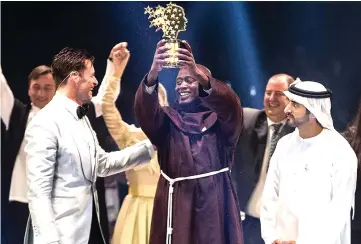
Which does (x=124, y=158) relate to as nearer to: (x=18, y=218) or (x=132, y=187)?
(x=132, y=187)

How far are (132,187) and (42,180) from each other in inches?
58.8

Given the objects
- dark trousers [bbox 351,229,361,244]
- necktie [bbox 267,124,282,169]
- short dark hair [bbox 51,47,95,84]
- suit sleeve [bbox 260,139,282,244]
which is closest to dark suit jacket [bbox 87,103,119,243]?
necktie [bbox 267,124,282,169]

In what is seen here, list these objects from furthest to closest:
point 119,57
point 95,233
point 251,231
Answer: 1. point 251,231
2. point 119,57
3. point 95,233

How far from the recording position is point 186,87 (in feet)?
12.7

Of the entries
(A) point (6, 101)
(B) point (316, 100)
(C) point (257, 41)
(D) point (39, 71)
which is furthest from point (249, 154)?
(A) point (6, 101)

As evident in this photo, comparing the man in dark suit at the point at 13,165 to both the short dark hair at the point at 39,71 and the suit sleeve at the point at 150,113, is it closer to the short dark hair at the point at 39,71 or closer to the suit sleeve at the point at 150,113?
the short dark hair at the point at 39,71

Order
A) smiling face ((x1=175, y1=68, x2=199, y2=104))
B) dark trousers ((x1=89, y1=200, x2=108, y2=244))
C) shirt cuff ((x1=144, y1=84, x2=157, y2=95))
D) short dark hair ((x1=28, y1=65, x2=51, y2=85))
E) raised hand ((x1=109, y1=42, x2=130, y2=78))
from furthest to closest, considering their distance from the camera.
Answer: short dark hair ((x1=28, y1=65, x2=51, y2=85))
raised hand ((x1=109, y1=42, x2=130, y2=78))
smiling face ((x1=175, y1=68, x2=199, y2=104))
shirt cuff ((x1=144, y1=84, x2=157, y2=95))
dark trousers ((x1=89, y1=200, x2=108, y2=244))

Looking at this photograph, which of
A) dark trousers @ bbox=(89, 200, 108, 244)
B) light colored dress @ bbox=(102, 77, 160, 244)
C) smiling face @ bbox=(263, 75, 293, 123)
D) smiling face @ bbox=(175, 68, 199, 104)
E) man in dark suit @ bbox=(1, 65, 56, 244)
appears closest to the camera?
dark trousers @ bbox=(89, 200, 108, 244)

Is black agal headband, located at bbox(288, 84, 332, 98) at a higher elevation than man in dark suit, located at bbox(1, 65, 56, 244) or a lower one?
higher

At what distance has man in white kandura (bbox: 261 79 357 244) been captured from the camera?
361cm

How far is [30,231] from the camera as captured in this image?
11.4 ft

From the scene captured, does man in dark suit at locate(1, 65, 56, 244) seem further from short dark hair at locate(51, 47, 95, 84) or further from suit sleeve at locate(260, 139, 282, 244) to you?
suit sleeve at locate(260, 139, 282, 244)

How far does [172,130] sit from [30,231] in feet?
3.15

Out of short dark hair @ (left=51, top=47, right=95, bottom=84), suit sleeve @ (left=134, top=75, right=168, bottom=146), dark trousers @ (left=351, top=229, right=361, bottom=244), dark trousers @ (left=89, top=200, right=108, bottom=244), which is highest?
short dark hair @ (left=51, top=47, right=95, bottom=84)
